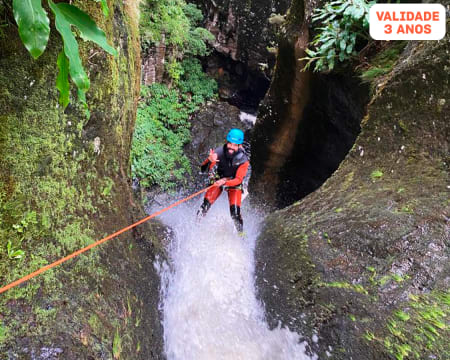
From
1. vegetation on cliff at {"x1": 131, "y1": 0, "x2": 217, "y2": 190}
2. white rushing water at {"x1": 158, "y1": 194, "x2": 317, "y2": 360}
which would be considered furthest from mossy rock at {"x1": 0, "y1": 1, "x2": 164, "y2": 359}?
vegetation on cliff at {"x1": 131, "y1": 0, "x2": 217, "y2": 190}

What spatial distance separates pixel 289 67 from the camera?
25.3ft

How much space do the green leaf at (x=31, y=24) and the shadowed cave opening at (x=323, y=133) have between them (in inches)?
198

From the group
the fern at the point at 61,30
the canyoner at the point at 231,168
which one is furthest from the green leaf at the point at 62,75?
the canyoner at the point at 231,168

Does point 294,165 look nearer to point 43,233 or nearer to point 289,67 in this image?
point 289,67

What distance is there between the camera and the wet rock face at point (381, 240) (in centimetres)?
271

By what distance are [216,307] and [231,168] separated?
2.60 m

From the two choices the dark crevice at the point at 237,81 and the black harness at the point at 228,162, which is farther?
the dark crevice at the point at 237,81

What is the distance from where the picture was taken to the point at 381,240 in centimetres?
320

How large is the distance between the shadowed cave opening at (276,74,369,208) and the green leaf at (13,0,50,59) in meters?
5.03

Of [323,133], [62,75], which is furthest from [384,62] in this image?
[62,75]

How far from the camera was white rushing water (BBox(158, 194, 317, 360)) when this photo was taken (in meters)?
3.71

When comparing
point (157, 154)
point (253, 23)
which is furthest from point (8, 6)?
point (253, 23)

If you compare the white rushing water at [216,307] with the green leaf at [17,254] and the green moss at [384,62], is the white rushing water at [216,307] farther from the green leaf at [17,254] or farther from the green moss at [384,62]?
the green moss at [384,62]

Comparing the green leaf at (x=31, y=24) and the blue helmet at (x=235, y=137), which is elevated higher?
the green leaf at (x=31, y=24)
